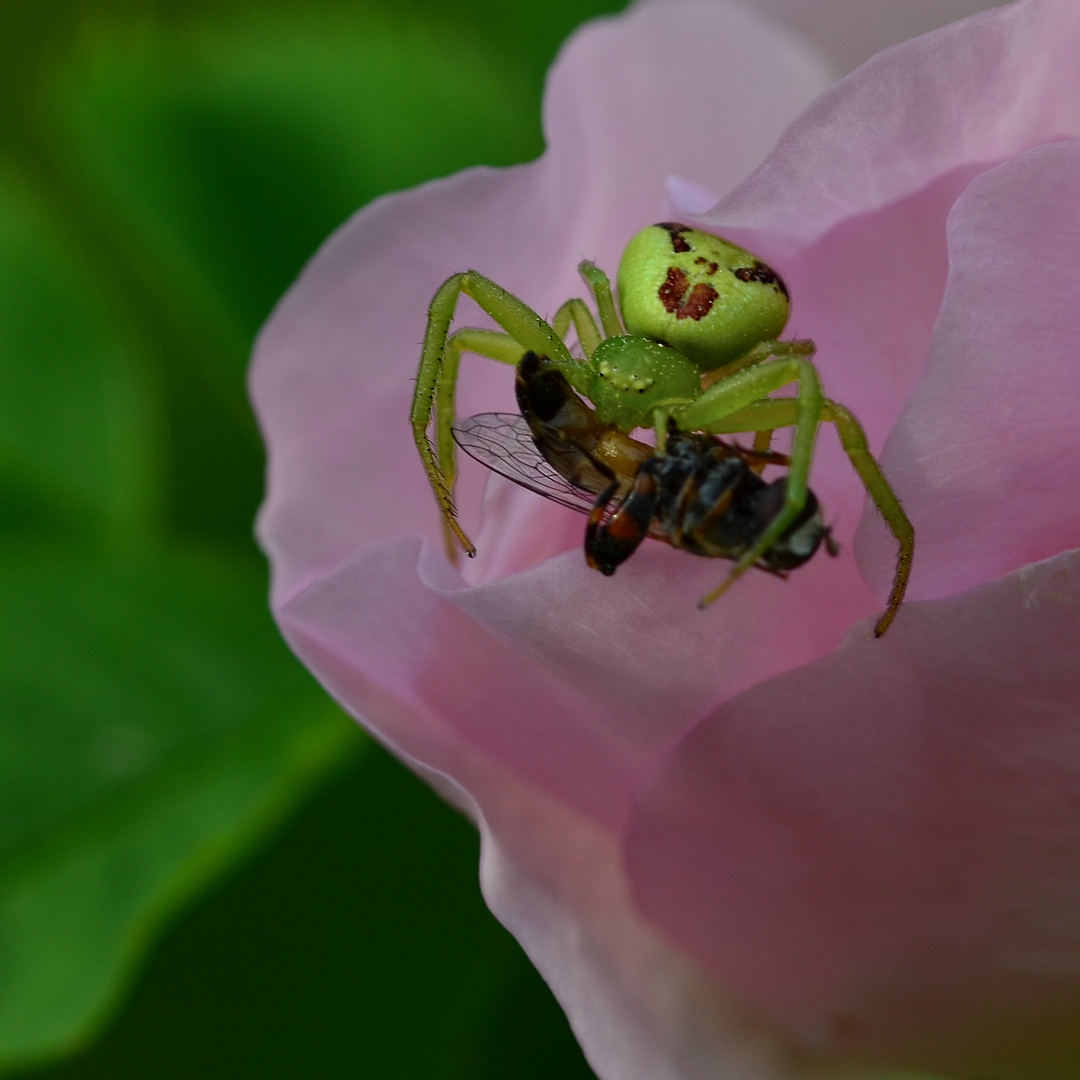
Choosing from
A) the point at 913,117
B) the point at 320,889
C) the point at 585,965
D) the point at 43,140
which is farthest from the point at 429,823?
the point at 43,140

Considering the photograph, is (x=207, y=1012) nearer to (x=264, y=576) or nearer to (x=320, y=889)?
(x=320, y=889)

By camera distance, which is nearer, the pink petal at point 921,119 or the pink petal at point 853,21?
the pink petal at point 921,119

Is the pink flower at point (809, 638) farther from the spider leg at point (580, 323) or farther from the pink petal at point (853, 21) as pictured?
the pink petal at point (853, 21)

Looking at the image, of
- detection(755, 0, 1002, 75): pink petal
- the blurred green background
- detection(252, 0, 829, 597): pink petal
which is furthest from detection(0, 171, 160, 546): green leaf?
detection(755, 0, 1002, 75): pink petal

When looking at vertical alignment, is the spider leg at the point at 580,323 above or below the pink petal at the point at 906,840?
above

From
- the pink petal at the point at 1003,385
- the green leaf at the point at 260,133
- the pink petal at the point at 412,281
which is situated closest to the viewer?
the pink petal at the point at 1003,385

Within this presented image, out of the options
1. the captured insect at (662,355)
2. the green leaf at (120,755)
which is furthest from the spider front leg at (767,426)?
the green leaf at (120,755)

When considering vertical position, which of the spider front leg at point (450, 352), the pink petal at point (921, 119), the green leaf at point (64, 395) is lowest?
the green leaf at point (64, 395)

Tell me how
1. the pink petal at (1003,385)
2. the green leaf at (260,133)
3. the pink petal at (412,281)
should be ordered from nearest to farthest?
the pink petal at (1003,385)
the pink petal at (412,281)
the green leaf at (260,133)

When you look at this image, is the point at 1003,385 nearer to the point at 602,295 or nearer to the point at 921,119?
the point at 921,119
